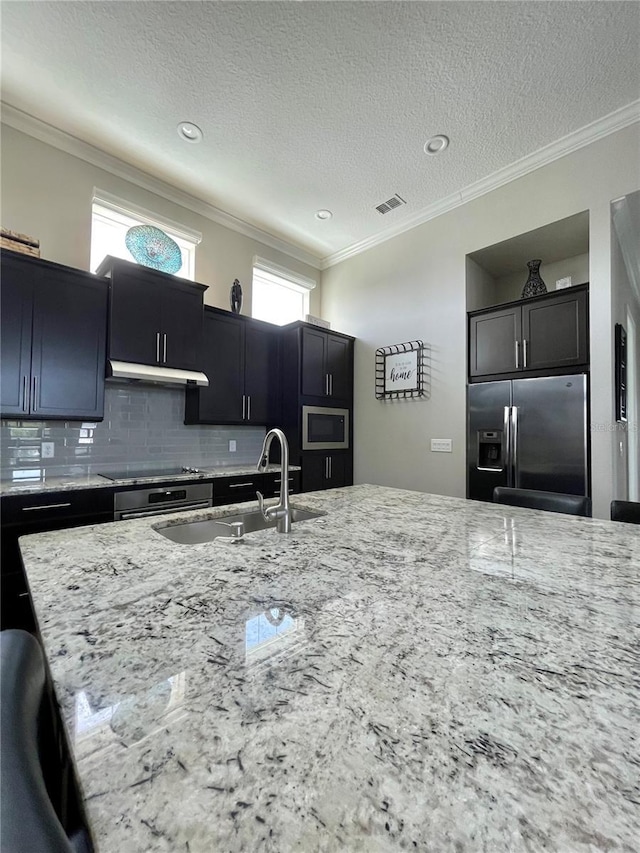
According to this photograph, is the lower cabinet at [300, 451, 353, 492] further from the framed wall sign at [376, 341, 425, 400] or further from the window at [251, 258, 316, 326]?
the window at [251, 258, 316, 326]

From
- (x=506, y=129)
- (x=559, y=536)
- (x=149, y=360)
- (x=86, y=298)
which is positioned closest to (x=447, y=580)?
(x=559, y=536)

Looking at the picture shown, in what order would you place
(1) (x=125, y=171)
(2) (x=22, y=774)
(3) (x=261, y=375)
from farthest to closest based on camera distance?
(3) (x=261, y=375) < (1) (x=125, y=171) < (2) (x=22, y=774)

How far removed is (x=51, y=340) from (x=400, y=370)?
9.46 feet

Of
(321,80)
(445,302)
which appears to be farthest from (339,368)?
(321,80)

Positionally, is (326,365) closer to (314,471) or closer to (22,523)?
(314,471)

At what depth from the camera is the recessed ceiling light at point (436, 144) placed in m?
2.62

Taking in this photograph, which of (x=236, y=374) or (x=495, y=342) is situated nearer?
(x=495, y=342)

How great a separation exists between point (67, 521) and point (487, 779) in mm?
2486

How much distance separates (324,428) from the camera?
379 centimetres

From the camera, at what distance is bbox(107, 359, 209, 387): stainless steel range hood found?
8.43 feet

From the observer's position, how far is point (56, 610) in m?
0.68

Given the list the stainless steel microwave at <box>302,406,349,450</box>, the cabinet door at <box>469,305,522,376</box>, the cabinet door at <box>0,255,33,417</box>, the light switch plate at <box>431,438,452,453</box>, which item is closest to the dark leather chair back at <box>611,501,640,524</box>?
the cabinet door at <box>469,305,522,376</box>

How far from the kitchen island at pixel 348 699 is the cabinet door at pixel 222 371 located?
7.70 feet

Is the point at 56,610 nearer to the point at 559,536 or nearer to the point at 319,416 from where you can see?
the point at 559,536
